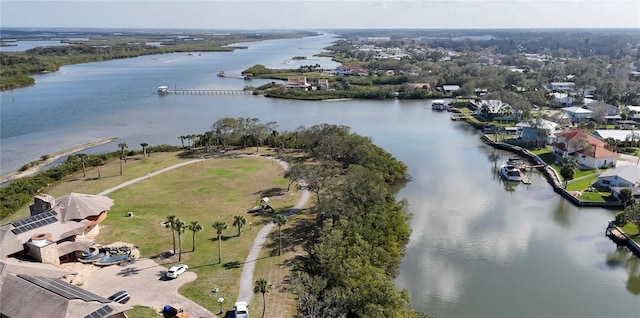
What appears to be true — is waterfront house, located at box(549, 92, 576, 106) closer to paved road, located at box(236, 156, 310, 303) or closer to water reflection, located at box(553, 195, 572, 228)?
water reflection, located at box(553, 195, 572, 228)

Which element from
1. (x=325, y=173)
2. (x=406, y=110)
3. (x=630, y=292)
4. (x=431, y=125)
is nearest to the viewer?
(x=630, y=292)

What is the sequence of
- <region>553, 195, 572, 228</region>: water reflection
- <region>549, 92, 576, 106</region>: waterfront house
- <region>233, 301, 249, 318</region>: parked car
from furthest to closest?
1. <region>549, 92, 576, 106</region>: waterfront house
2. <region>553, 195, 572, 228</region>: water reflection
3. <region>233, 301, 249, 318</region>: parked car

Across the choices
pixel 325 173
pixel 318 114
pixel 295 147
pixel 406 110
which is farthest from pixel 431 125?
pixel 325 173

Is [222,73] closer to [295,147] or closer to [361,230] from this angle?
[295,147]

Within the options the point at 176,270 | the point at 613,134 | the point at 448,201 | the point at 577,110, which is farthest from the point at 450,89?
the point at 176,270

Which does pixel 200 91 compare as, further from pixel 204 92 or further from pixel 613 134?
pixel 613 134

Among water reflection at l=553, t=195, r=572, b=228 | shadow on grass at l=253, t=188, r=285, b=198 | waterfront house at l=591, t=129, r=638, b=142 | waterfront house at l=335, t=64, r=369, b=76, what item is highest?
waterfront house at l=335, t=64, r=369, b=76

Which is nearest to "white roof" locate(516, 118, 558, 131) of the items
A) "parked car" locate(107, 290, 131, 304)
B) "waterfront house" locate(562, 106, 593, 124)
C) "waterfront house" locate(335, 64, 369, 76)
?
"waterfront house" locate(562, 106, 593, 124)
